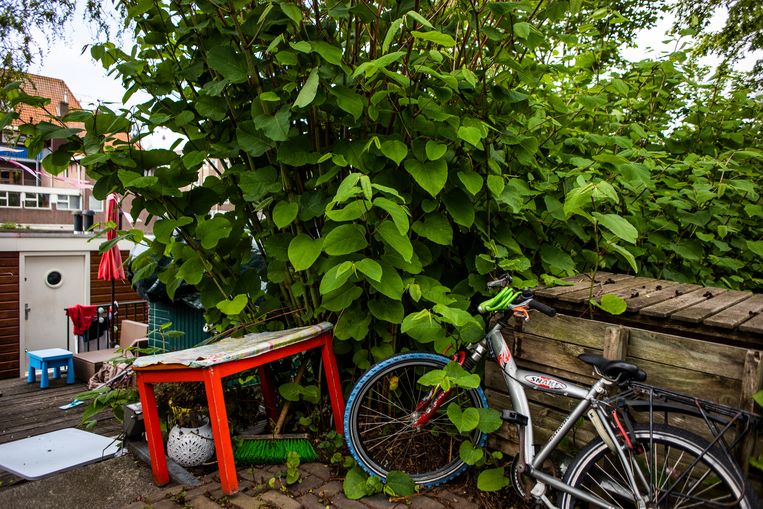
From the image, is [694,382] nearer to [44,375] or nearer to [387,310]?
[387,310]

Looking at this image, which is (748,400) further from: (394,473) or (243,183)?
(243,183)

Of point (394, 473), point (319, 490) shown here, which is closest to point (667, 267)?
point (394, 473)

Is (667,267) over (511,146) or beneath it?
beneath

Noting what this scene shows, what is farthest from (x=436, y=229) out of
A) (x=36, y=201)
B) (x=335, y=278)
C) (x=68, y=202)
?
(x=36, y=201)

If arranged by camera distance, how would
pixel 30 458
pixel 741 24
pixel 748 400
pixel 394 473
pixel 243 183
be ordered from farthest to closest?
pixel 741 24 < pixel 30 458 < pixel 243 183 < pixel 394 473 < pixel 748 400

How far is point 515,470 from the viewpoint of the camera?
2088 millimetres

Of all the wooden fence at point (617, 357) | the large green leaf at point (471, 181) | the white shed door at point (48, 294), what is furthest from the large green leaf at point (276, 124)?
the white shed door at point (48, 294)

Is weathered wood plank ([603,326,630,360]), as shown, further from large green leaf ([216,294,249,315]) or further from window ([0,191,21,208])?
window ([0,191,21,208])

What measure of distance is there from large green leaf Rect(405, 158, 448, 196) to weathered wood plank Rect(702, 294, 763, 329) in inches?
44.5

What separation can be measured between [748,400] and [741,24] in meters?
7.96

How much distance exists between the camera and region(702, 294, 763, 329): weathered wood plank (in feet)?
5.77

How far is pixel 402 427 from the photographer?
2502 mm

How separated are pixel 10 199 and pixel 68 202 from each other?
6.74 ft

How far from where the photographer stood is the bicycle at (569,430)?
163cm
